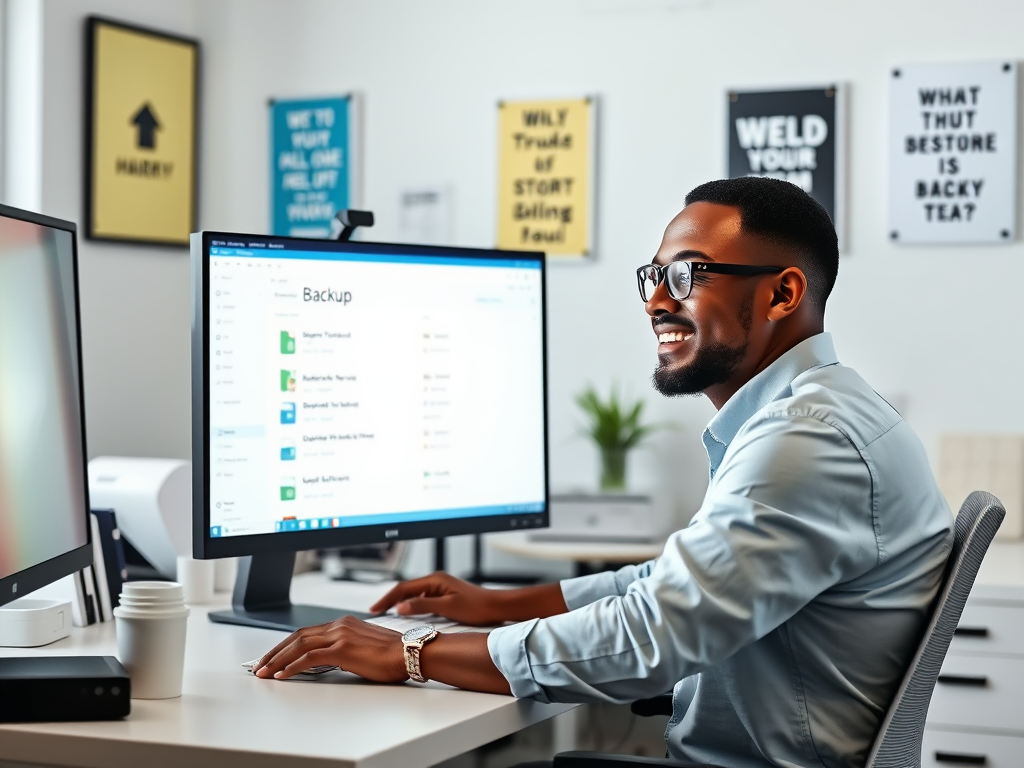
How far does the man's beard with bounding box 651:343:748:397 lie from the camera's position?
1395 millimetres

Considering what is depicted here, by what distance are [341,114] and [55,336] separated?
2292 millimetres

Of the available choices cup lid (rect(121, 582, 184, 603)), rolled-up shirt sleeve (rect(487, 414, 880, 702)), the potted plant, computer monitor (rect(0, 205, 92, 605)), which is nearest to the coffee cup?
cup lid (rect(121, 582, 184, 603))

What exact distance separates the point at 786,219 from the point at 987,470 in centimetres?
174

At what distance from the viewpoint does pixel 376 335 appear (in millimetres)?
1604

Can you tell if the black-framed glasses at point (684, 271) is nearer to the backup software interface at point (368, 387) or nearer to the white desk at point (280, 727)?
the backup software interface at point (368, 387)

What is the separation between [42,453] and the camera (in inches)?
49.8

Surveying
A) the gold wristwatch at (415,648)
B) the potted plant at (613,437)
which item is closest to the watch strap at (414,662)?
the gold wristwatch at (415,648)

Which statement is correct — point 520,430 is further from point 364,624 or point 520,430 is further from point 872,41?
point 872,41

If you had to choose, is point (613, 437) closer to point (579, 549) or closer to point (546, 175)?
point (579, 549)

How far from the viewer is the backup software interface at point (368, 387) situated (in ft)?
4.86

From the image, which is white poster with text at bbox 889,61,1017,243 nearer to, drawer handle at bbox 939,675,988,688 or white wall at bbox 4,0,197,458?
drawer handle at bbox 939,675,988,688

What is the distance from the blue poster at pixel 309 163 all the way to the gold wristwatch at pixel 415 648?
2.32m

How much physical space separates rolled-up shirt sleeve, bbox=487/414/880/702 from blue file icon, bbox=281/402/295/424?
454mm

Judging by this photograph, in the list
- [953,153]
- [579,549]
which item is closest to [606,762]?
[579,549]
